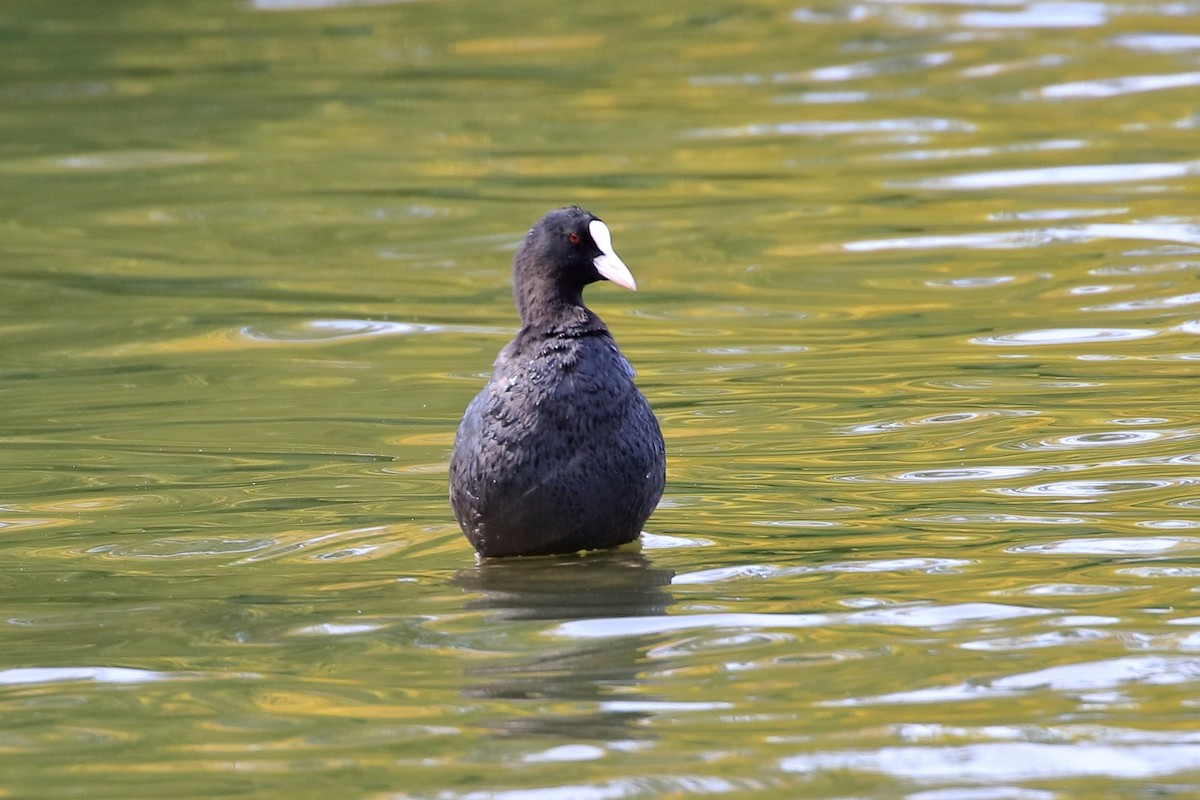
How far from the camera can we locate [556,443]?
6.37 metres

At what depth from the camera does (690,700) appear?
5199mm

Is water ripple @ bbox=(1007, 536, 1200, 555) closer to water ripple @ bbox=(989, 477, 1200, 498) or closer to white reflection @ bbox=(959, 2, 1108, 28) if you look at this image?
water ripple @ bbox=(989, 477, 1200, 498)

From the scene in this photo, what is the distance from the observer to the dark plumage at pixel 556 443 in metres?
6.38

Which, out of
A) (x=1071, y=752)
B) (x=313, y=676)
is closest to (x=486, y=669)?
(x=313, y=676)

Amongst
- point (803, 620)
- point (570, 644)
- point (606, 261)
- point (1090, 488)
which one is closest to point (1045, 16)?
point (1090, 488)

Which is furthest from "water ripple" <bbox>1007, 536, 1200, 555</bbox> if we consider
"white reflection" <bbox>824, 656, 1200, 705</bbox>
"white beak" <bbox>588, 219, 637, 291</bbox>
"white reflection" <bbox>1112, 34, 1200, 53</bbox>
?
"white reflection" <bbox>1112, 34, 1200, 53</bbox>

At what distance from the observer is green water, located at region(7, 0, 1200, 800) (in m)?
5.10

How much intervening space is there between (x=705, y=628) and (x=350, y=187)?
8.27m

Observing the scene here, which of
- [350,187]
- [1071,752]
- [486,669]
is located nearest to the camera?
[1071,752]

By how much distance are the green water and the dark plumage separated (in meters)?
0.18

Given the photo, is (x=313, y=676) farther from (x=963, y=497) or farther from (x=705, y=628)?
(x=963, y=497)

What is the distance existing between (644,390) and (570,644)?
145 inches

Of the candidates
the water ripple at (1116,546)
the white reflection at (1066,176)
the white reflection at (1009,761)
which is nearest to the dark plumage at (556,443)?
the water ripple at (1116,546)

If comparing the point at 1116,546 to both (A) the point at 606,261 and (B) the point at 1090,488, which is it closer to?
(B) the point at 1090,488
